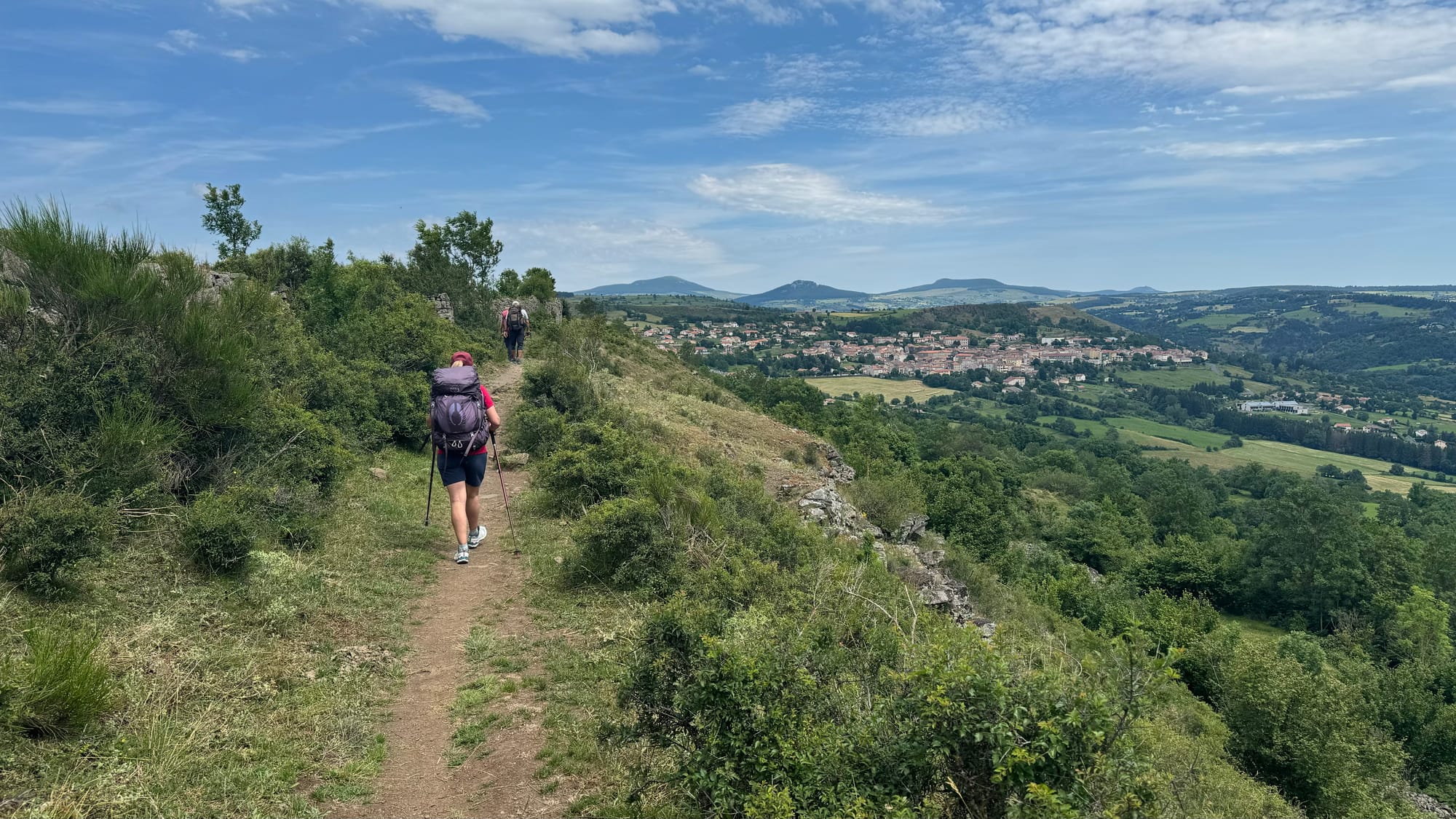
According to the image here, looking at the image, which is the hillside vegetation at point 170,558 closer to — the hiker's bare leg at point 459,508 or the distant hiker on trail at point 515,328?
the hiker's bare leg at point 459,508

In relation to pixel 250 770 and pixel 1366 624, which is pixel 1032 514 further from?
pixel 250 770

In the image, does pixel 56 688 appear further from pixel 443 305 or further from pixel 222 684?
pixel 443 305

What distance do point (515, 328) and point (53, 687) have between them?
60.1 feet

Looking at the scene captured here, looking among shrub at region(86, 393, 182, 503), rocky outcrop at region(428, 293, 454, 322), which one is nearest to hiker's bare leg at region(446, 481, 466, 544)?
shrub at region(86, 393, 182, 503)

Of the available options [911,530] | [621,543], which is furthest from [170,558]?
[911,530]

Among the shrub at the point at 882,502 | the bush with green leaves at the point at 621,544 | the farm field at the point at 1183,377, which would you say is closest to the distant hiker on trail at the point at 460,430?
the bush with green leaves at the point at 621,544

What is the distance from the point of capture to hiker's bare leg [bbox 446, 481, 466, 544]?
771 centimetres

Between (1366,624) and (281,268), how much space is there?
175 ft

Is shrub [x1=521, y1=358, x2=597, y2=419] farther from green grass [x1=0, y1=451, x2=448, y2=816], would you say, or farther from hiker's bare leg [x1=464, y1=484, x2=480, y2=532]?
green grass [x1=0, y1=451, x2=448, y2=816]

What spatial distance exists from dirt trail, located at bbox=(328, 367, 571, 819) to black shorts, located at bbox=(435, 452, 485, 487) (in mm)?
1101

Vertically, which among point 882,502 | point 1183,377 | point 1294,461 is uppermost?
point 882,502

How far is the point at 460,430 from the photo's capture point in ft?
24.4

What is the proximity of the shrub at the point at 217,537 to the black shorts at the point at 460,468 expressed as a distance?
1861 mm

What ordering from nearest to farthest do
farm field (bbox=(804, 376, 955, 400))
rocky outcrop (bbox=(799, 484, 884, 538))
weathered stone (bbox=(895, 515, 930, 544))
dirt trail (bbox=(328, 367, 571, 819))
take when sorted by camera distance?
dirt trail (bbox=(328, 367, 571, 819)) → rocky outcrop (bbox=(799, 484, 884, 538)) → weathered stone (bbox=(895, 515, 930, 544)) → farm field (bbox=(804, 376, 955, 400))
